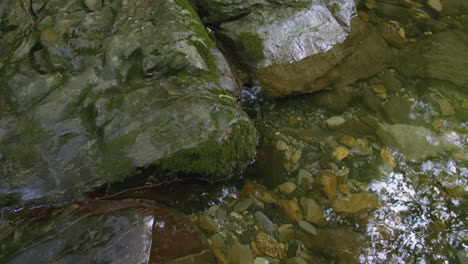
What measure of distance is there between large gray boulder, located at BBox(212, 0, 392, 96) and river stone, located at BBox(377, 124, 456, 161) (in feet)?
2.54

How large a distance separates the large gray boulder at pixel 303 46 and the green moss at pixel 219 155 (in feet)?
3.16

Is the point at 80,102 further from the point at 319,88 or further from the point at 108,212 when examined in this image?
the point at 319,88

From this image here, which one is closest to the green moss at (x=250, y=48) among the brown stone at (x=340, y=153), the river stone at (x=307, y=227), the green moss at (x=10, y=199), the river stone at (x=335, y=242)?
the brown stone at (x=340, y=153)

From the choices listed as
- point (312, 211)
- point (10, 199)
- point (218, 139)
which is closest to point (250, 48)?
point (218, 139)

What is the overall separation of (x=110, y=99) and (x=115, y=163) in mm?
576

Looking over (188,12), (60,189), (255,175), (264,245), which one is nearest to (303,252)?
(264,245)

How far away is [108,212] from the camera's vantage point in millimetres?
2871

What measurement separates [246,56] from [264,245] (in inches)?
79.8

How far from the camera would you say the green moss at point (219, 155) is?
125 inches

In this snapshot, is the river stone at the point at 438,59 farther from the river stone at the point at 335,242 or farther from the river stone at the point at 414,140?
the river stone at the point at 335,242

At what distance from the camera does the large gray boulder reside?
13.9ft

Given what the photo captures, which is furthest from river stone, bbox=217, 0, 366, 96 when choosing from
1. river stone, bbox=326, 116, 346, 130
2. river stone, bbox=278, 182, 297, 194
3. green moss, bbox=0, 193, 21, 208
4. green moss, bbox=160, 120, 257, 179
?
green moss, bbox=0, 193, 21, 208

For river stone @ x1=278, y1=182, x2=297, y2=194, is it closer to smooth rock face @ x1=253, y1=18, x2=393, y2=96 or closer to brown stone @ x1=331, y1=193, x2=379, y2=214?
brown stone @ x1=331, y1=193, x2=379, y2=214

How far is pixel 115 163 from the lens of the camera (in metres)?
3.06
